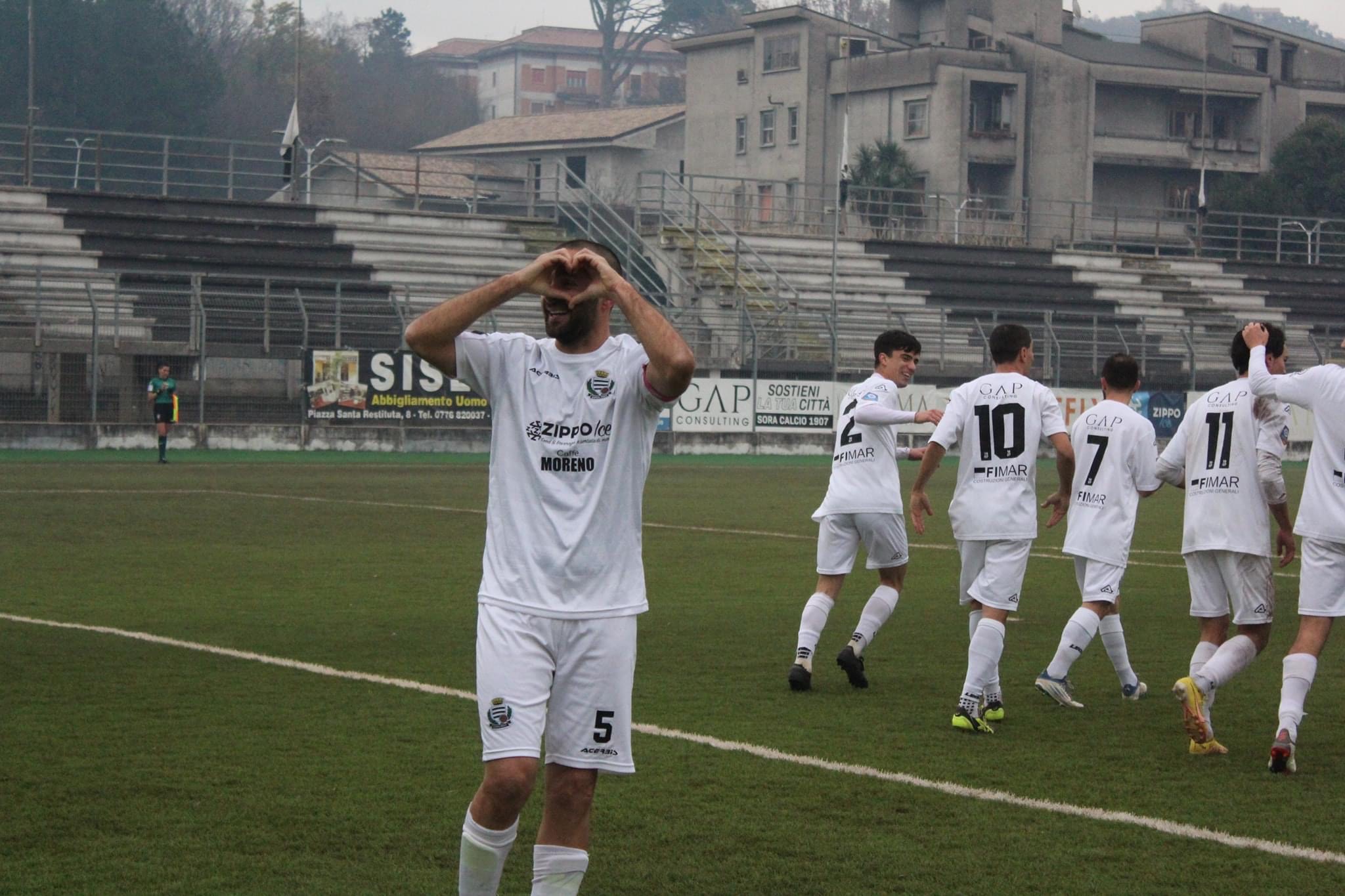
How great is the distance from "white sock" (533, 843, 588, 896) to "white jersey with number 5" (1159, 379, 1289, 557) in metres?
4.31

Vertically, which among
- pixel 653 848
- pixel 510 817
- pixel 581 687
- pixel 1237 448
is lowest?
pixel 653 848

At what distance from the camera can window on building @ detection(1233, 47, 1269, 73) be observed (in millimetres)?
73250

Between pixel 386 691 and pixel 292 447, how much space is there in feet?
83.7

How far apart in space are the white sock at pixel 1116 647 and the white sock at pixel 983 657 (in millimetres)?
1190

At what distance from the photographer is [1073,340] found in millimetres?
41312

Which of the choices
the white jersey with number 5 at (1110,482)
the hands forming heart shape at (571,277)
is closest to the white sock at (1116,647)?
the white jersey with number 5 at (1110,482)

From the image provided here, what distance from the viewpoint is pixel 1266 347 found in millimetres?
7852

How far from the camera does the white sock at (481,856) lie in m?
4.71

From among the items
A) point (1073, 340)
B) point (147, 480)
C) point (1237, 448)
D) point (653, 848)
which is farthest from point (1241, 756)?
point (1073, 340)

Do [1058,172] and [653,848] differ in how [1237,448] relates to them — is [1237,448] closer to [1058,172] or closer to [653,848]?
[653,848]

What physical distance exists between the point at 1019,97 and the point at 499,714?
6625 centimetres

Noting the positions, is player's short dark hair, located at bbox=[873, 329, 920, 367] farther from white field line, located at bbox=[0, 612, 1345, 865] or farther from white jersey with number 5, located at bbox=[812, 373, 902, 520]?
white field line, located at bbox=[0, 612, 1345, 865]

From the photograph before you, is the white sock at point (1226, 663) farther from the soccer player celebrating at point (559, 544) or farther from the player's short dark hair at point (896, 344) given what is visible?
A: the soccer player celebrating at point (559, 544)

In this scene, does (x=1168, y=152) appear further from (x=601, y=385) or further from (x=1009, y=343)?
(x=601, y=385)
